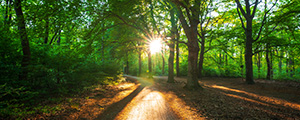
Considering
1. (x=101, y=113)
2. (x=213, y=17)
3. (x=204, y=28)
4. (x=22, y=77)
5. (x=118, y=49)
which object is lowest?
(x=101, y=113)

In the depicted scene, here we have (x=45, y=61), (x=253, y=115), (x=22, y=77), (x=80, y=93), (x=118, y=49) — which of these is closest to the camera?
(x=253, y=115)

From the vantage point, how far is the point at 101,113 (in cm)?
525

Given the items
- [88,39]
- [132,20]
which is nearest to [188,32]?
[132,20]

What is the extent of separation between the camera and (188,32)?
31.2ft

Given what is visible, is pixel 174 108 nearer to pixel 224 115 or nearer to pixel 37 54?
pixel 224 115

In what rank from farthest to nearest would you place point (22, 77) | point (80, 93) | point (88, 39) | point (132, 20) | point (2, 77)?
point (132, 20) < point (88, 39) < point (80, 93) < point (22, 77) < point (2, 77)

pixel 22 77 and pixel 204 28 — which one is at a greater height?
pixel 204 28

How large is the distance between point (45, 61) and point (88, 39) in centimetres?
320

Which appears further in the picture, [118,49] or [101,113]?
[118,49]

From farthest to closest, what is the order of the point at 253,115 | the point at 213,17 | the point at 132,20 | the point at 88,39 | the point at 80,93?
the point at 213,17
the point at 132,20
the point at 88,39
the point at 80,93
the point at 253,115

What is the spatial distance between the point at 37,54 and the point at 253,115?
1018 cm

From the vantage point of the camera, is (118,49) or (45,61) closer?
(45,61)

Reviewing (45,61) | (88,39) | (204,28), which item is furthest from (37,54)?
(204,28)

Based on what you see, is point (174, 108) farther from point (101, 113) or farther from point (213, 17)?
point (213, 17)
